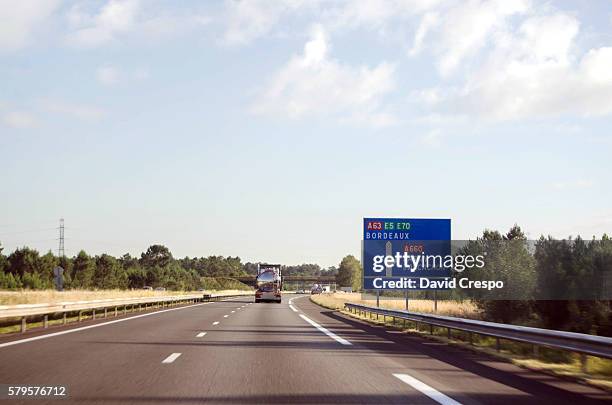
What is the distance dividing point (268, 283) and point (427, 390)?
60641 millimetres

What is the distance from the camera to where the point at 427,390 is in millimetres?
9945

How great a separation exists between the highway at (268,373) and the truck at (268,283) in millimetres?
50304

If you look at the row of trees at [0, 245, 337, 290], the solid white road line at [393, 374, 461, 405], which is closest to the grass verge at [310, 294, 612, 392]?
the solid white road line at [393, 374, 461, 405]

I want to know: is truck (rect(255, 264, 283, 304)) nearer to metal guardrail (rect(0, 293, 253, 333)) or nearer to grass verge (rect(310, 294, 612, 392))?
metal guardrail (rect(0, 293, 253, 333))

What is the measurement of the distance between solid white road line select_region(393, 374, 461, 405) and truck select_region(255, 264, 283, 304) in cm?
5793

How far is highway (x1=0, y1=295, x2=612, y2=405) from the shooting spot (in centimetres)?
923

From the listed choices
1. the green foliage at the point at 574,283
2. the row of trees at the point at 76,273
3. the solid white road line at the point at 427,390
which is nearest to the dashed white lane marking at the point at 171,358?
the solid white road line at the point at 427,390

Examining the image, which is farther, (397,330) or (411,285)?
(411,285)

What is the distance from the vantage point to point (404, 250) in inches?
1330

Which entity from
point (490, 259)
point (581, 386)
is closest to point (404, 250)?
point (581, 386)

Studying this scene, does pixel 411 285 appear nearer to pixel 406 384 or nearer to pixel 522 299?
pixel 406 384

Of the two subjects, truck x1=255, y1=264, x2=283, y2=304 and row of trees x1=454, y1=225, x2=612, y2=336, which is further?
truck x1=255, y1=264, x2=283, y2=304

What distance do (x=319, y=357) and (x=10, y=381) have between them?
6309mm

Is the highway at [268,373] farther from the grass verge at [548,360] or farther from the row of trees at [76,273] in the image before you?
the row of trees at [76,273]
